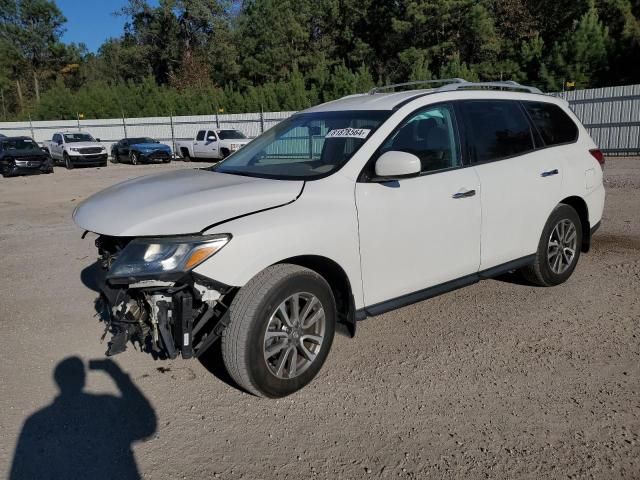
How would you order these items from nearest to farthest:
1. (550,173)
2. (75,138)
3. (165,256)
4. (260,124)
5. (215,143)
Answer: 1. (165,256)
2. (550,173)
3. (215,143)
4. (75,138)
5. (260,124)

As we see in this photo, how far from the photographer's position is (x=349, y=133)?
3.81 meters

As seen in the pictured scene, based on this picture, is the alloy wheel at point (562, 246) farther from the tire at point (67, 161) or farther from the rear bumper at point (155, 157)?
the tire at point (67, 161)

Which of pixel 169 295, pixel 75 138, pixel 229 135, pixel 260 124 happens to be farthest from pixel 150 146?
pixel 169 295

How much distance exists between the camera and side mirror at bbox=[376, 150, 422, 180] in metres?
3.42

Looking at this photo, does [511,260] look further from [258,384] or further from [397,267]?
[258,384]

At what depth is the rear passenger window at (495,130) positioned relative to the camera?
13.9 feet

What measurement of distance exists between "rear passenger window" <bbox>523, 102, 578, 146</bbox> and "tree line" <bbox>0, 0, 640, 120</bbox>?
23.2 meters

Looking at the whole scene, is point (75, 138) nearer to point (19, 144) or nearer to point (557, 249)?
point (19, 144)

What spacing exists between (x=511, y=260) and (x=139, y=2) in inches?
2558

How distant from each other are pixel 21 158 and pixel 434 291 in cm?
2052

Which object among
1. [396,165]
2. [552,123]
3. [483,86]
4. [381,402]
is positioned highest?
[483,86]

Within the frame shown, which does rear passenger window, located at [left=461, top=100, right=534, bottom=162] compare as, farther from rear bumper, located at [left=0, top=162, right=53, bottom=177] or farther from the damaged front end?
rear bumper, located at [left=0, top=162, right=53, bottom=177]

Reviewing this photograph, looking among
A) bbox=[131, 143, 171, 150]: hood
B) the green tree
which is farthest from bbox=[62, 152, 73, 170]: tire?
the green tree

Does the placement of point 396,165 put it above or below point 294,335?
above
